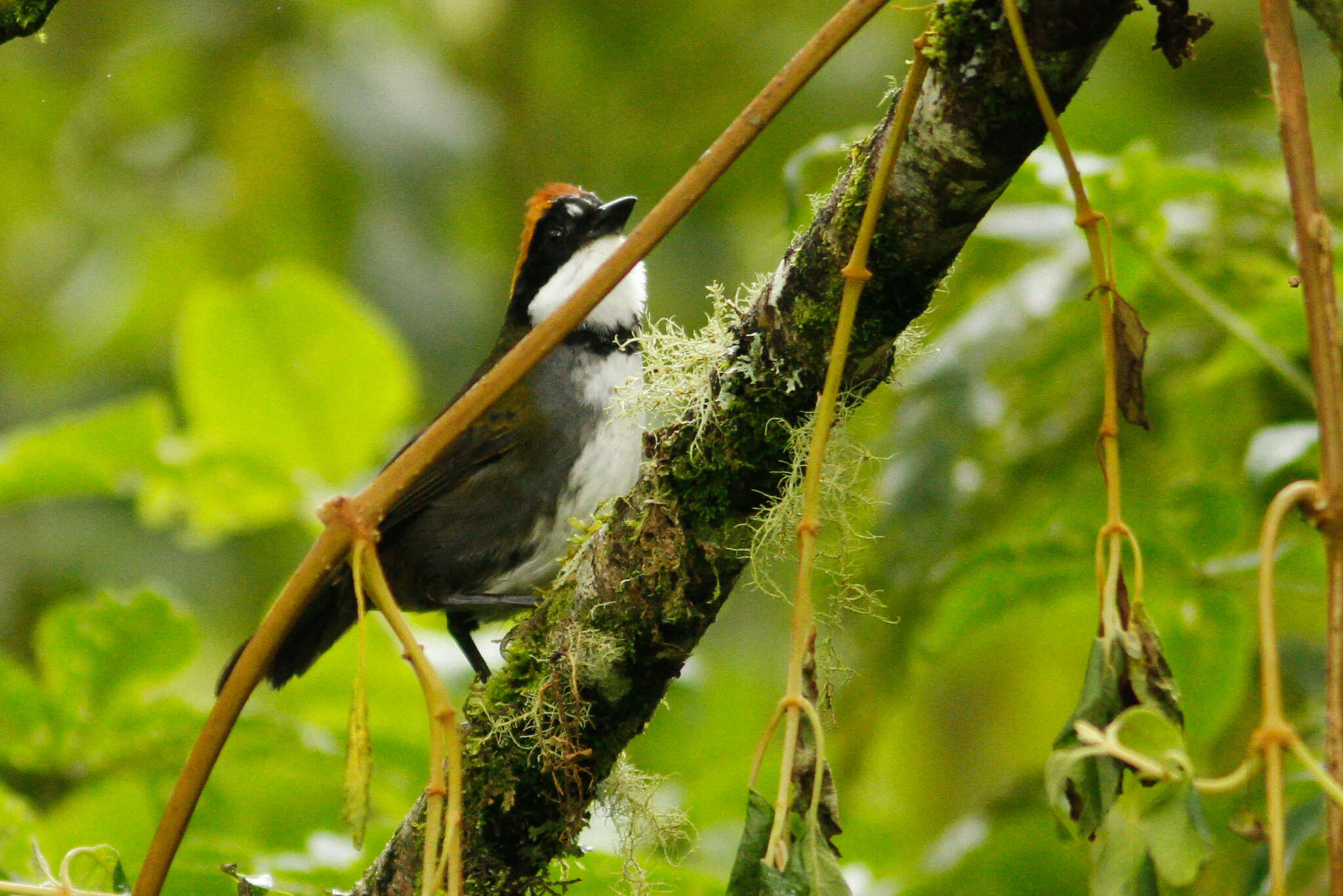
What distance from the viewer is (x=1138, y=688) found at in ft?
3.82

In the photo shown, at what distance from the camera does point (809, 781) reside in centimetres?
125

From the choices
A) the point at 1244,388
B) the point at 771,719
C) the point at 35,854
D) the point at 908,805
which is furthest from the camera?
the point at 908,805

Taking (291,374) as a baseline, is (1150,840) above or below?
below

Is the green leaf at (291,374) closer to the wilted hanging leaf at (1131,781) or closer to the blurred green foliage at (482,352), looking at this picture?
the blurred green foliage at (482,352)

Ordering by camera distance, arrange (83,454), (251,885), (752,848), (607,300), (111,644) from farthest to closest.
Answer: (607,300) < (83,454) < (111,644) < (251,885) < (752,848)

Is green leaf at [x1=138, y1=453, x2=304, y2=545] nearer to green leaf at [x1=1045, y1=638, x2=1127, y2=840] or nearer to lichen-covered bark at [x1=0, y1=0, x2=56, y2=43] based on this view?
lichen-covered bark at [x1=0, y1=0, x2=56, y2=43]

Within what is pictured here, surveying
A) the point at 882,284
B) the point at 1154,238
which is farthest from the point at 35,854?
the point at 1154,238

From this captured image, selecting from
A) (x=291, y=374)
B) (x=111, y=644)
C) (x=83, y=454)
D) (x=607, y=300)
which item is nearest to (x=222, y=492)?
(x=83, y=454)

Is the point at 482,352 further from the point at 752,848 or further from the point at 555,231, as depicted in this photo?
the point at 752,848

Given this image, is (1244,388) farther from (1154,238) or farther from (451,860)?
(451,860)

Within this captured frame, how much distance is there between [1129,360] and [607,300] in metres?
2.56

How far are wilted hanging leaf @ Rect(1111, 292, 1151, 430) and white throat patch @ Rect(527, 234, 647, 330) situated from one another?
237 centimetres

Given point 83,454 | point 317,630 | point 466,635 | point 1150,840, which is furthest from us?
point 466,635

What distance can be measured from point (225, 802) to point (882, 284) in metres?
2.04
